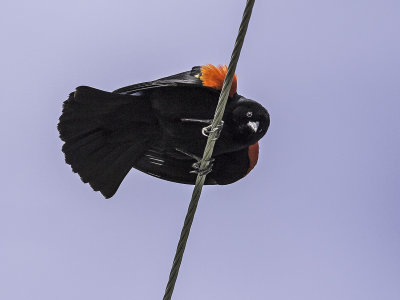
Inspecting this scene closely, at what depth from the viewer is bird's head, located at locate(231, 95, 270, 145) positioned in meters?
6.83

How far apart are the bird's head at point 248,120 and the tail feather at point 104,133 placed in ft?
2.72

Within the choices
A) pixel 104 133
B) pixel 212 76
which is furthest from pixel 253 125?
pixel 104 133

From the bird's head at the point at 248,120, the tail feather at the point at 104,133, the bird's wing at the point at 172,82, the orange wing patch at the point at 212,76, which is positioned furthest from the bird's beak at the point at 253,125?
the tail feather at the point at 104,133

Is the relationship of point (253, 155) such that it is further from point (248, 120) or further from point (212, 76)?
point (212, 76)

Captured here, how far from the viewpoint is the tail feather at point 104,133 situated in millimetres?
6875

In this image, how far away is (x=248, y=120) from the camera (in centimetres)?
683

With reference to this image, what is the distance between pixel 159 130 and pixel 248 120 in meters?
0.92

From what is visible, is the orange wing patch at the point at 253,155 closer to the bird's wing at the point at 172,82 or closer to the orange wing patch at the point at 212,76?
the orange wing patch at the point at 212,76

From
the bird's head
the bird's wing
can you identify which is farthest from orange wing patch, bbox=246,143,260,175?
the bird's wing

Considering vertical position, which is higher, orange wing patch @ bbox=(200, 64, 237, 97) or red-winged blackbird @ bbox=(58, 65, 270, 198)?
orange wing patch @ bbox=(200, 64, 237, 97)

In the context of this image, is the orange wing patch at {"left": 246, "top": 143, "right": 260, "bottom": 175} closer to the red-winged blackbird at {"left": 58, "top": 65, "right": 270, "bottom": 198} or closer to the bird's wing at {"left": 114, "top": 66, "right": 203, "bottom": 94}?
the red-winged blackbird at {"left": 58, "top": 65, "right": 270, "bottom": 198}

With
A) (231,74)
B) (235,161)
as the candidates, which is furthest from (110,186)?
(231,74)

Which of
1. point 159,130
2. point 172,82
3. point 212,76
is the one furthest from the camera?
point 159,130

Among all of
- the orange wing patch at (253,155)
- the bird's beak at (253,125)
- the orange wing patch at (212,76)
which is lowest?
A: the orange wing patch at (253,155)
